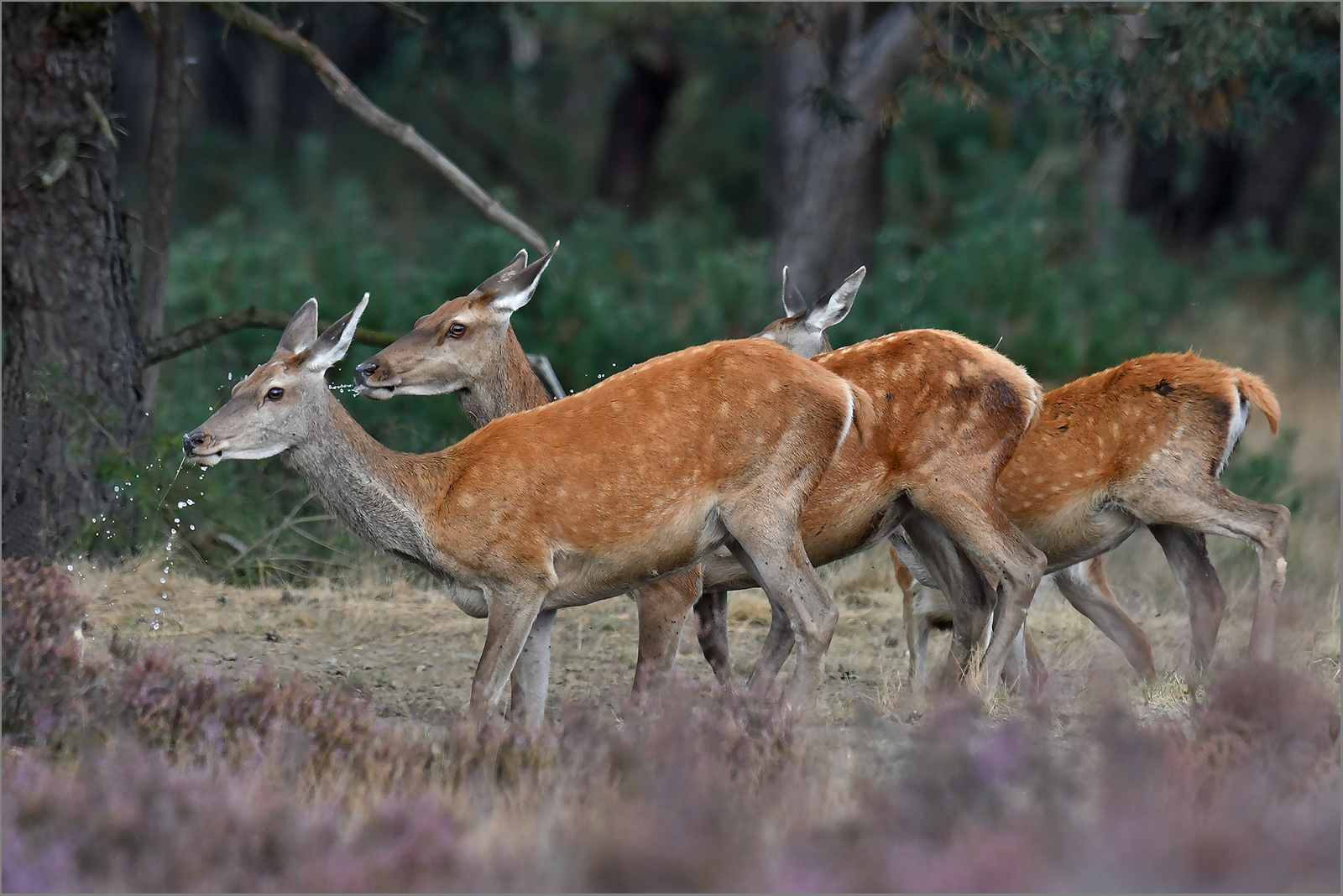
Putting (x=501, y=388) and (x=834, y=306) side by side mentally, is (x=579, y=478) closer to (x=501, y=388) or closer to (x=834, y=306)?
(x=501, y=388)

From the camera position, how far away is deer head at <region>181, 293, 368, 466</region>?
593 centimetres

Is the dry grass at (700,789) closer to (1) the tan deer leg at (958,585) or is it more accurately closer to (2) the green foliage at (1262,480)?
(1) the tan deer leg at (958,585)

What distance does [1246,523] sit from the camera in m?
7.05

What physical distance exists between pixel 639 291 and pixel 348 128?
1415cm

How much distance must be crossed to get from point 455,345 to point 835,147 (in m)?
7.28

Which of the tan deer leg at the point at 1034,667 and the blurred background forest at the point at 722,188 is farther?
the blurred background forest at the point at 722,188

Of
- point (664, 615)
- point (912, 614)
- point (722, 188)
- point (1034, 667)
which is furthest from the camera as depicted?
point (722, 188)

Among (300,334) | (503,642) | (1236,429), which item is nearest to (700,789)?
(503,642)

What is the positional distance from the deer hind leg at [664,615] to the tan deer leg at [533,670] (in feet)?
1.24

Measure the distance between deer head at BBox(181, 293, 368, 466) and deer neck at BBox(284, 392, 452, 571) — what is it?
0.06 m

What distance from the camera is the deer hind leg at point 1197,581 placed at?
7.43 metres

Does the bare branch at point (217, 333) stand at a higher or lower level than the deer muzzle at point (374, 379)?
higher

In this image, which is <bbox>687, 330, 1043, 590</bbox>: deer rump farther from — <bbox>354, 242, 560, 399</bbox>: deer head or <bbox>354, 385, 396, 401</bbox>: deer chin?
<bbox>354, 385, 396, 401</bbox>: deer chin

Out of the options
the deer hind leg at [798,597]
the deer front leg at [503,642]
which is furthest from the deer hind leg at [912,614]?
the deer front leg at [503,642]
